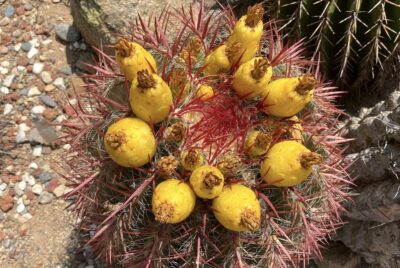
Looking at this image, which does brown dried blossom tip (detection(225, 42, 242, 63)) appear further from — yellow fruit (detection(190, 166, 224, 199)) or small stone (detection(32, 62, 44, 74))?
small stone (detection(32, 62, 44, 74))

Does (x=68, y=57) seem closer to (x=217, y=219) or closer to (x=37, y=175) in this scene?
(x=37, y=175)

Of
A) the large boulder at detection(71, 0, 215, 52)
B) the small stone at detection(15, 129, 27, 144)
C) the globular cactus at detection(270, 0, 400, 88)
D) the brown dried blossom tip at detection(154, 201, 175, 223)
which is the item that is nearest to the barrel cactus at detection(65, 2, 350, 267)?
the brown dried blossom tip at detection(154, 201, 175, 223)

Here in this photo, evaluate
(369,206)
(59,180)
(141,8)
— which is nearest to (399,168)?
(369,206)

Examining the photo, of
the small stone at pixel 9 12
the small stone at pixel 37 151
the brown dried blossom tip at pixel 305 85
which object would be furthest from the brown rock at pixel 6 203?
the brown dried blossom tip at pixel 305 85

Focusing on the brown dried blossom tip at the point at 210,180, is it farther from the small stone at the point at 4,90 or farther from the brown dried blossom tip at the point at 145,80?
the small stone at the point at 4,90

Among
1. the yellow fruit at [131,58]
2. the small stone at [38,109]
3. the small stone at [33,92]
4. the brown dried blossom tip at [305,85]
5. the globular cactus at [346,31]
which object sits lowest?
the small stone at [38,109]
